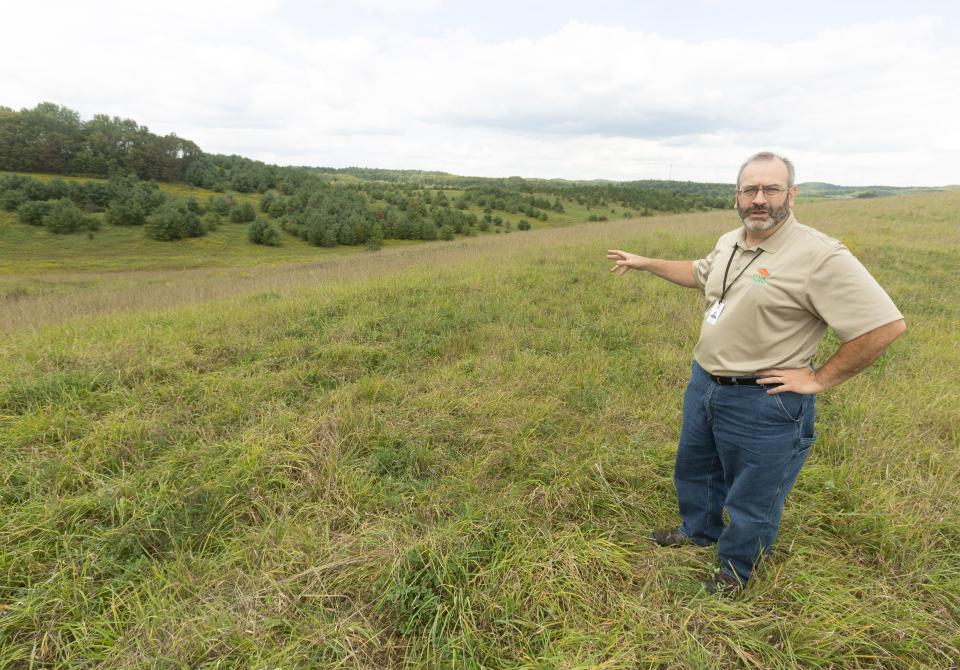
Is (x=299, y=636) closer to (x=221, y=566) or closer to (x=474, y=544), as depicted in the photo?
(x=221, y=566)

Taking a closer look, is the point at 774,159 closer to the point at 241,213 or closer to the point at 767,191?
the point at 767,191

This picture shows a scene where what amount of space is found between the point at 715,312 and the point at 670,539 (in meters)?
1.40

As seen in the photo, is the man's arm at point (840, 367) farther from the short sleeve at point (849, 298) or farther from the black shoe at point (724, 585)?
the black shoe at point (724, 585)

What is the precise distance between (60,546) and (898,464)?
18.1ft

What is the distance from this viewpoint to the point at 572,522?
99.7 inches

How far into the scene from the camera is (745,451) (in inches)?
75.2

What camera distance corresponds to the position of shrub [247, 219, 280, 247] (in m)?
45.2

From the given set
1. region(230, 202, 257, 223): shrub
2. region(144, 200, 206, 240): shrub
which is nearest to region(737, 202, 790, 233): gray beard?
region(144, 200, 206, 240): shrub

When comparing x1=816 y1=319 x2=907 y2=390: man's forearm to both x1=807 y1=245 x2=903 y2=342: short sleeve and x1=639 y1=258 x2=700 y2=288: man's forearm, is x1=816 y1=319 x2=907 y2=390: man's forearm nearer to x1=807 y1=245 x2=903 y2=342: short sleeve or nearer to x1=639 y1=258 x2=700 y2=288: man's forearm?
x1=807 y1=245 x2=903 y2=342: short sleeve

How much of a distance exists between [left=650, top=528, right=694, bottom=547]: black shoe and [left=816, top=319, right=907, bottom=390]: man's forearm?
124cm

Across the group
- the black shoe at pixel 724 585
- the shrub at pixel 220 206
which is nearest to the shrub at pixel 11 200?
the shrub at pixel 220 206

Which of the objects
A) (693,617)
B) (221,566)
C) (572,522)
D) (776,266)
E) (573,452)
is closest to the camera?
(776,266)

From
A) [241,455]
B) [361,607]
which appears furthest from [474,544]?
[241,455]

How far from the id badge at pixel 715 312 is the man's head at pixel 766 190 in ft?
1.22
